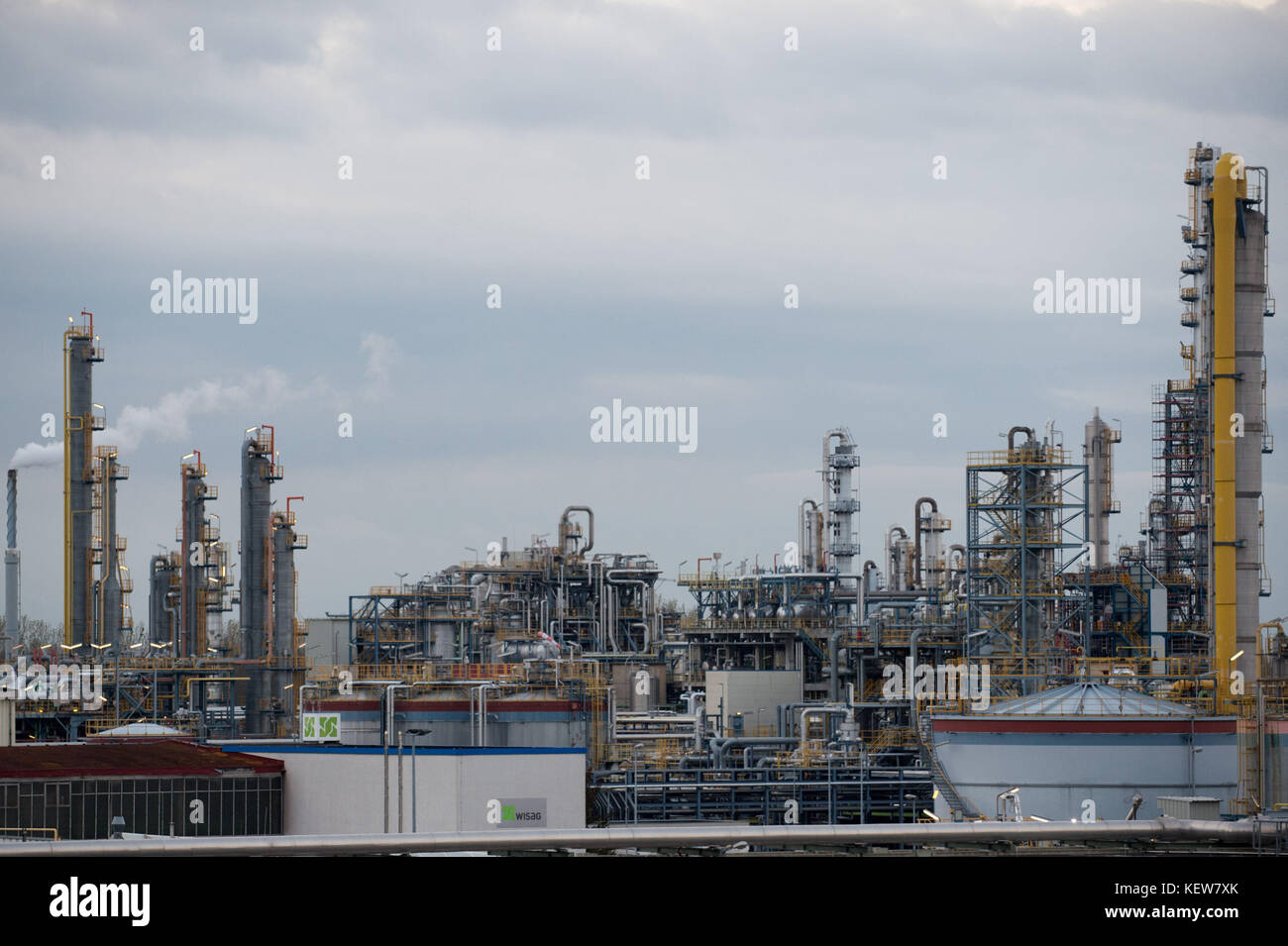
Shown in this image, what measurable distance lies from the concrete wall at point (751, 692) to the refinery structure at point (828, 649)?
0.11 meters

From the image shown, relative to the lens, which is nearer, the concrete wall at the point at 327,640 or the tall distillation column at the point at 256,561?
the tall distillation column at the point at 256,561

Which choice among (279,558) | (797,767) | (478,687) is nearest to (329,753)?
(478,687)

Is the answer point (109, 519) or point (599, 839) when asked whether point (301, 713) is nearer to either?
point (109, 519)

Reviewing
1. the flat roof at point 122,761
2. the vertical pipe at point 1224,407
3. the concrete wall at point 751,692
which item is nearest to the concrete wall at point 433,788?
the flat roof at point 122,761

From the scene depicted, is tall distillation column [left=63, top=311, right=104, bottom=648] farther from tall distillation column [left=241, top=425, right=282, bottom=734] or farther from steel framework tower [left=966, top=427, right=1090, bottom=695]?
steel framework tower [left=966, top=427, right=1090, bottom=695]

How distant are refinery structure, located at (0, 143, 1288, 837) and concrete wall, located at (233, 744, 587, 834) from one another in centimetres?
60

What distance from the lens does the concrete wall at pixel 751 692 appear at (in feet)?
181

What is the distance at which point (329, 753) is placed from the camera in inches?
1496

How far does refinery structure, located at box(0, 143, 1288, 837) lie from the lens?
3684cm

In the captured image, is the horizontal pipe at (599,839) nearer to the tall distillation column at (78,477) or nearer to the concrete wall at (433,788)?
the concrete wall at (433,788)

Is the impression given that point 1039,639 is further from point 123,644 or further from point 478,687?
point 123,644

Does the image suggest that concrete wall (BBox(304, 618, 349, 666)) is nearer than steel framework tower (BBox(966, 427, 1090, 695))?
No

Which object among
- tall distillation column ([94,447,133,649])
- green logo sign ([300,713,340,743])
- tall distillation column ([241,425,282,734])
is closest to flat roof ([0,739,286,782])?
green logo sign ([300,713,340,743])
